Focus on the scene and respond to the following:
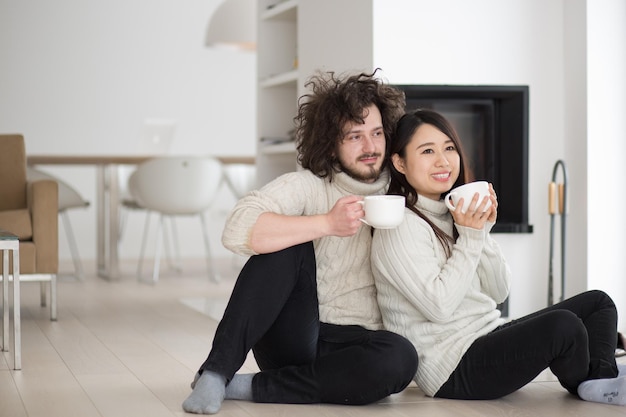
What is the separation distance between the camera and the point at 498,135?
4.14 meters

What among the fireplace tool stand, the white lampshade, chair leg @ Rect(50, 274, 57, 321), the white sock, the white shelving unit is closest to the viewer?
the white sock

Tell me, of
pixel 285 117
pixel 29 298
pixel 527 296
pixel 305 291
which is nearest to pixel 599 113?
pixel 527 296

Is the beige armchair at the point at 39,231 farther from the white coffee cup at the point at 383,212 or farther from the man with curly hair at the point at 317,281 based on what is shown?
the white coffee cup at the point at 383,212

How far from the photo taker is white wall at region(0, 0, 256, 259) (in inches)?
317

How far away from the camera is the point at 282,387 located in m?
2.40

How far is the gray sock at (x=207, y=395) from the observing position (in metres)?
2.27

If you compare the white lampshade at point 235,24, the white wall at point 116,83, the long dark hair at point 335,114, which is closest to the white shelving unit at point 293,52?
the white lampshade at point 235,24

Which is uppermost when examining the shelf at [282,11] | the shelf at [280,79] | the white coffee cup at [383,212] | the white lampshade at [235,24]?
the white lampshade at [235,24]

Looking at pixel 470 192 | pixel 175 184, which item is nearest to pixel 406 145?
pixel 470 192

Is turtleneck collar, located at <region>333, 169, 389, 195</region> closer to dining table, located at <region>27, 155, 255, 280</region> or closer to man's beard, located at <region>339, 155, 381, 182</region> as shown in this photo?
man's beard, located at <region>339, 155, 381, 182</region>

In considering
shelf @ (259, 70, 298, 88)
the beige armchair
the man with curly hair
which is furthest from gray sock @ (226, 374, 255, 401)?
shelf @ (259, 70, 298, 88)

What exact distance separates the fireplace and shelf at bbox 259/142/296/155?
0.87 meters

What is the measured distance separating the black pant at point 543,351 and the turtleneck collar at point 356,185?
17.1 inches

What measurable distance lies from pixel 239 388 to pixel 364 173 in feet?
1.94
